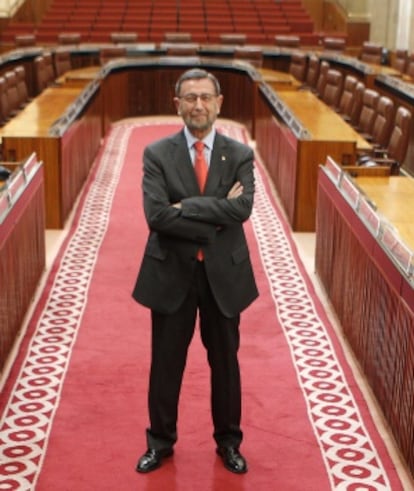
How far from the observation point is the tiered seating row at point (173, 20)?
54.7 ft

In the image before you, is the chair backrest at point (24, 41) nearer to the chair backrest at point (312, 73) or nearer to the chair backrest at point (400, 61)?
the chair backrest at point (312, 73)

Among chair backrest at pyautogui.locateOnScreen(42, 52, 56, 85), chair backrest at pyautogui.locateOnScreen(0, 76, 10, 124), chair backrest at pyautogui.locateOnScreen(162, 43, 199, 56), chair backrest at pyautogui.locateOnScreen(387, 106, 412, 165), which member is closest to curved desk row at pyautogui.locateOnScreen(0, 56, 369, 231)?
chair backrest at pyautogui.locateOnScreen(387, 106, 412, 165)

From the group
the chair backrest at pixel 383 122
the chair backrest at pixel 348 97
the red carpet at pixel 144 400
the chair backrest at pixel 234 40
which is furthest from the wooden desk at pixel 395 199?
the chair backrest at pixel 234 40

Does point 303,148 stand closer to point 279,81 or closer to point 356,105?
point 356,105

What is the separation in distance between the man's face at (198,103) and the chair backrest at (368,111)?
181 inches

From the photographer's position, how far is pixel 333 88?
Result: 9.63m

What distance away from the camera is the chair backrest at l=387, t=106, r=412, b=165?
6430 mm

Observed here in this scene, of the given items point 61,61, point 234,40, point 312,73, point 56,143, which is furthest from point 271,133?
point 234,40

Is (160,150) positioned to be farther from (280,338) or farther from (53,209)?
(53,209)

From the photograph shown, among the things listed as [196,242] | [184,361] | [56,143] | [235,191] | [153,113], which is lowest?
[153,113]

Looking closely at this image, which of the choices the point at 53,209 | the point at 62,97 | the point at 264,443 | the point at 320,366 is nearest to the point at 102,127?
the point at 62,97

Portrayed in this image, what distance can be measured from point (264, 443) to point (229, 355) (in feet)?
1.75

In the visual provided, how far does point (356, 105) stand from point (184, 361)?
209 inches

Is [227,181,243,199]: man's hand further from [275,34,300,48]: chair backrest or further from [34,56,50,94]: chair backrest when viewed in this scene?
[275,34,300,48]: chair backrest
